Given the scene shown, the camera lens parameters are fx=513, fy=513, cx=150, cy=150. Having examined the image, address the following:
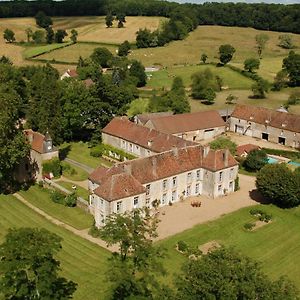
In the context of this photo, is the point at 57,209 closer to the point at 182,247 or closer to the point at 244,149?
the point at 182,247

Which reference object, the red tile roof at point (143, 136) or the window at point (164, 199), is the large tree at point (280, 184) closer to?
the window at point (164, 199)

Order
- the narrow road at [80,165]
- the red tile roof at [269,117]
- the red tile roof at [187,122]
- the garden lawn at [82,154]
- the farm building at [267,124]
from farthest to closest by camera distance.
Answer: the red tile roof at [269,117], the farm building at [267,124], the red tile roof at [187,122], the garden lawn at [82,154], the narrow road at [80,165]

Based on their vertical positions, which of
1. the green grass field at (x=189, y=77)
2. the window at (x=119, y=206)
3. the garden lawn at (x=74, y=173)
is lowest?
the green grass field at (x=189, y=77)

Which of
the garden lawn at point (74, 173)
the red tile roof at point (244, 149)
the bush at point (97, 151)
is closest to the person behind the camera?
the garden lawn at point (74, 173)

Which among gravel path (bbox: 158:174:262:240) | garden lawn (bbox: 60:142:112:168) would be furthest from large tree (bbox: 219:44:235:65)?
gravel path (bbox: 158:174:262:240)

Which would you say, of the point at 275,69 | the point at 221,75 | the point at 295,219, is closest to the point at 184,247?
the point at 295,219

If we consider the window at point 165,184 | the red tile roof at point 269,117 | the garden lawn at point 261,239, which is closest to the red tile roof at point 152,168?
the window at point 165,184

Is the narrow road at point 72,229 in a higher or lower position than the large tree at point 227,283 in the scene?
lower

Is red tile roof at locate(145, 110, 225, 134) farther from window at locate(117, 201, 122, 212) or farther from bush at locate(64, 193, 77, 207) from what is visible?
window at locate(117, 201, 122, 212)

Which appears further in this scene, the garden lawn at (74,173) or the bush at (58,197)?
the garden lawn at (74,173)
